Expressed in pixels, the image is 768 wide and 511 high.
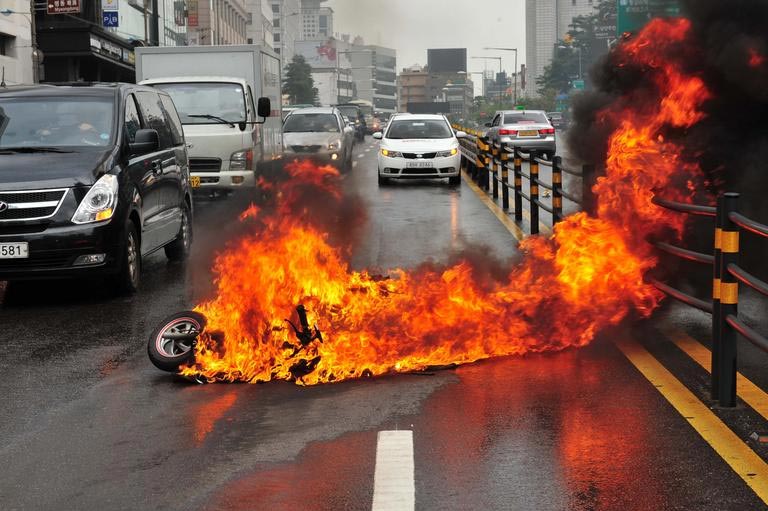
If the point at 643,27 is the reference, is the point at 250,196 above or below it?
below

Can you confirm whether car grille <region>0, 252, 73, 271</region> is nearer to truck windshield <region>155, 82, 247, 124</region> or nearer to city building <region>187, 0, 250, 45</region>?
truck windshield <region>155, 82, 247, 124</region>

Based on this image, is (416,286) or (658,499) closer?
(658,499)

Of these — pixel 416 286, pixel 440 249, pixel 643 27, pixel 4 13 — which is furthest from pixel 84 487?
pixel 4 13

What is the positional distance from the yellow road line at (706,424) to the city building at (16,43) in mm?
40930

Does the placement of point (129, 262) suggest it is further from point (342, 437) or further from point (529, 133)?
point (529, 133)

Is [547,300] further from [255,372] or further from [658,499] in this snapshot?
[658,499]

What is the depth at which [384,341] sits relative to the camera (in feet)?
22.6

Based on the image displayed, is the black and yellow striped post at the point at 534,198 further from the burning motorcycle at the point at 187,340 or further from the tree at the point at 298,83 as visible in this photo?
the tree at the point at 298,83

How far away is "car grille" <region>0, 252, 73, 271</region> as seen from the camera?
9.52m

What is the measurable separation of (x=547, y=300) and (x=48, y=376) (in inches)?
129

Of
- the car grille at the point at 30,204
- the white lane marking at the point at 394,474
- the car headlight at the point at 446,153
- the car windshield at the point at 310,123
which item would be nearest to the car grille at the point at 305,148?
the car windshield at the point at 310,123

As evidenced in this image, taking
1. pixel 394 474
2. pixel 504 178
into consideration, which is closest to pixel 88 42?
pixel 504 178

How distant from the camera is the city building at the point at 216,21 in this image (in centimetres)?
8111

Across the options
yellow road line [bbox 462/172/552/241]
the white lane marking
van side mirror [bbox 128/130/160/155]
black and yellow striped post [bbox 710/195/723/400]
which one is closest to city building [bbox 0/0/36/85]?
yellow road line [bbox 462/172/552/241]
